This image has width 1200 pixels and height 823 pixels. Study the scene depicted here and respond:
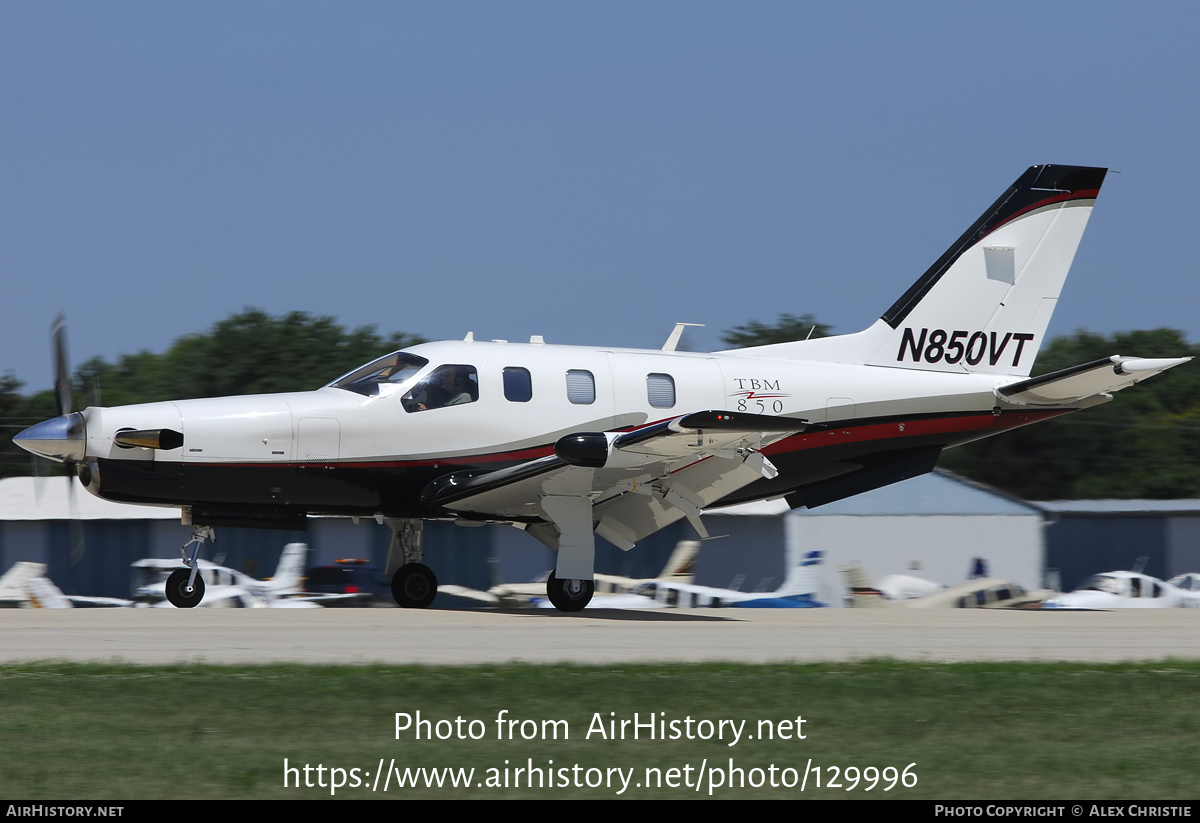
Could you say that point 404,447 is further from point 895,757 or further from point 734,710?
point 895,757

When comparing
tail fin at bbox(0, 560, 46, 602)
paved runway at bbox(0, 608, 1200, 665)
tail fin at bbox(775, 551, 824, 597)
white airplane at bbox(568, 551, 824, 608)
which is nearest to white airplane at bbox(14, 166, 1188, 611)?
paved runway at bbox(0, 608, 1200, 665)

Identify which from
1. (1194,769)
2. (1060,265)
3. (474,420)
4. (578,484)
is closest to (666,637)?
(578,484)

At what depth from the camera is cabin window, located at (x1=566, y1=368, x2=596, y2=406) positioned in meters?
16.2

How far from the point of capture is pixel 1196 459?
50.6m

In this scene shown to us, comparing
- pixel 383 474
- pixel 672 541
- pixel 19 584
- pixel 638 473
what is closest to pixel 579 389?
pixel 638 473

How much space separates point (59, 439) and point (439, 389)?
4.29 meters

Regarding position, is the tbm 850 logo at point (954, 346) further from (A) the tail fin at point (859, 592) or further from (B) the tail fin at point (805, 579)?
(B) the tail fin at point (805, 579)

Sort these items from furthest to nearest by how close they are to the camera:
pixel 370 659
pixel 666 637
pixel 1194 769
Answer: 1. pixel 666 637
2. pixel 370 659
3. pixel 1194 769

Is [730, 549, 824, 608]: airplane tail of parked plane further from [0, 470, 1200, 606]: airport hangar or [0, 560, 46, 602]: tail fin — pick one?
[0, 560, 46, 602]: tail fin

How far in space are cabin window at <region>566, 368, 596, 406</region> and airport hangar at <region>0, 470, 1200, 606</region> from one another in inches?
651

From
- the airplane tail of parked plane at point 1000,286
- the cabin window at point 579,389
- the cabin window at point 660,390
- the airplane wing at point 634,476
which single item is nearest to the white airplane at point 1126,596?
the airplane tail of parked plane at point 1000,286

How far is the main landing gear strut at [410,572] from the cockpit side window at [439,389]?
5.67 ft

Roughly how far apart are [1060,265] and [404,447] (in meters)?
9.93

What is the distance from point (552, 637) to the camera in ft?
42.2
